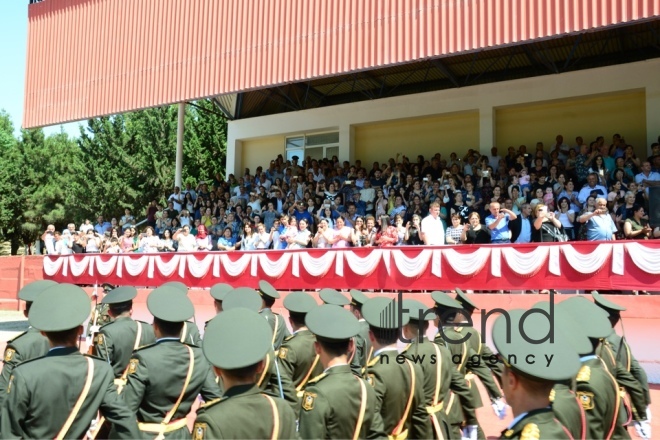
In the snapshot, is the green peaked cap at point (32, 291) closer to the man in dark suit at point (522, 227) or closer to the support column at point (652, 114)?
the man in dark suit at point (522, 227)

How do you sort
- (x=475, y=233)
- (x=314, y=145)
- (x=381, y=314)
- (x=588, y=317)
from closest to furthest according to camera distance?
(x=381, y=314) < (x=588, y=317) < (x=475, y=233) < (x=314, y=145)

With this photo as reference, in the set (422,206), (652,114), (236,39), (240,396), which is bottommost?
(240,396)

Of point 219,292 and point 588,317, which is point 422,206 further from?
point 588,317

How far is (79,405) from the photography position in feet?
10.7

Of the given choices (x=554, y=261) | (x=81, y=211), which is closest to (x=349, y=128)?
(x=554, y=261)

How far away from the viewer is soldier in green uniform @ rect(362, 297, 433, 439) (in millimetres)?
3668

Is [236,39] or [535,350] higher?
[236,39]

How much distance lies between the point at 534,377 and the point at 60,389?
231 centimetres

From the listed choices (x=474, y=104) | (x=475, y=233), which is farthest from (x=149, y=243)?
(x=474, y=104)

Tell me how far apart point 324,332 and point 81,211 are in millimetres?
40681

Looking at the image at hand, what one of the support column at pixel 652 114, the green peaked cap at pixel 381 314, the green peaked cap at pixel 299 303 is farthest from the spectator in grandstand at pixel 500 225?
the green peaked cap at pixel 381 314

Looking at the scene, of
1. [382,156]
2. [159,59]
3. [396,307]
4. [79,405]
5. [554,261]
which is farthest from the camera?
[382,156]

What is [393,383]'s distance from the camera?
3678 mm

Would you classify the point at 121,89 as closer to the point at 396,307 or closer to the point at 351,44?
the point at 351,44
